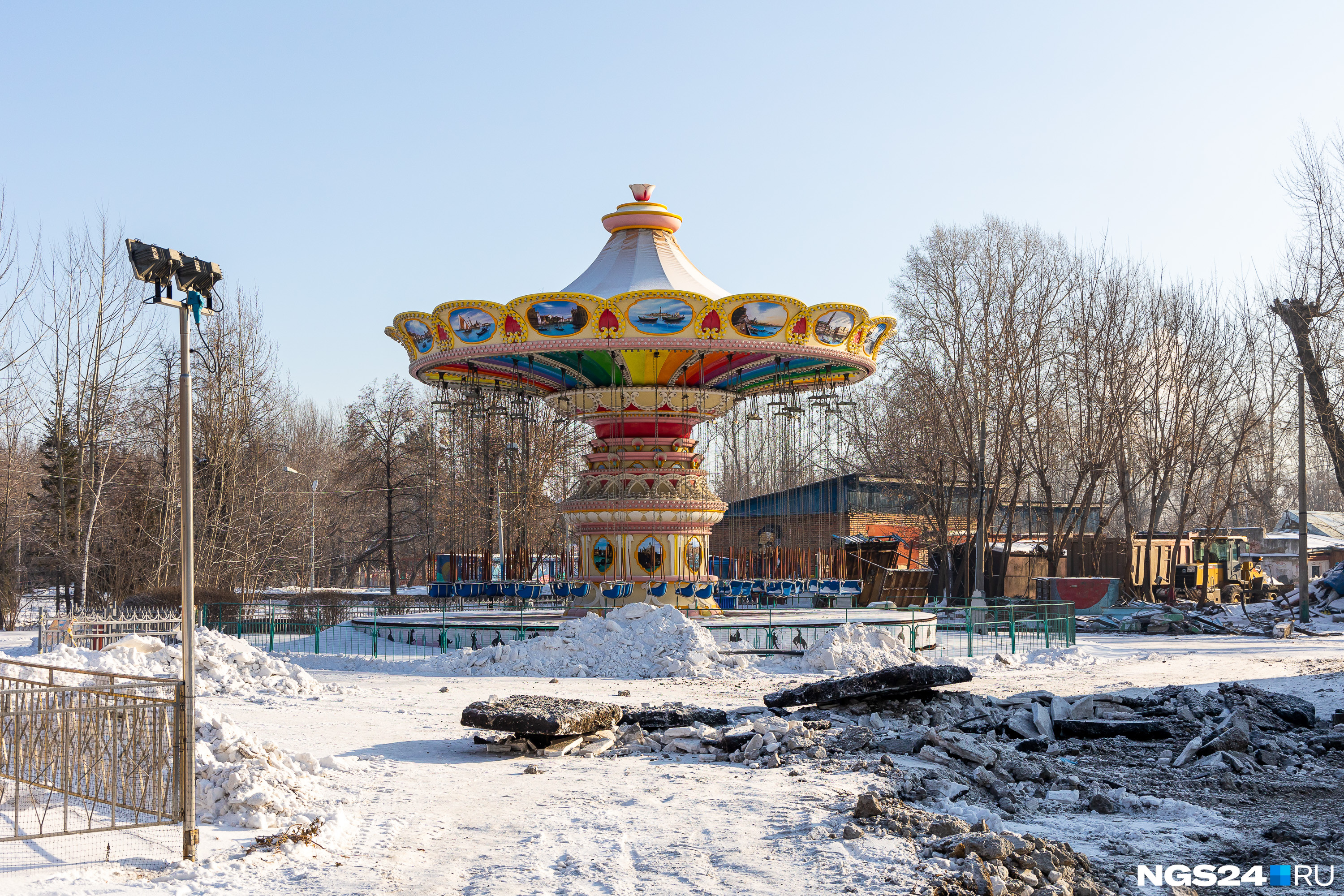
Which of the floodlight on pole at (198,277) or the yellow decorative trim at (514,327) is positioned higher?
the yellow decorative trim at (514,327)

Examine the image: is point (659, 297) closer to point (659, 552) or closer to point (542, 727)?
point (659, 552)

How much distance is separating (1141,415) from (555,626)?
28910 mm

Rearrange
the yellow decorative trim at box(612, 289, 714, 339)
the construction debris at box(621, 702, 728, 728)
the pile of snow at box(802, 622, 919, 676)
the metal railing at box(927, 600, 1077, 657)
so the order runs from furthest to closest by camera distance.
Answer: the metal railing at box(927, 600, 1077, 657), the yellow decorative trim at box(612, 289, 714, 339), the pile of snow at box(802, 622, 919, 676), the construction debris at box(621, 702, 728, 728)

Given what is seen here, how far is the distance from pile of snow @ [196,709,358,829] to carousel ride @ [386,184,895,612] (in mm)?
13540

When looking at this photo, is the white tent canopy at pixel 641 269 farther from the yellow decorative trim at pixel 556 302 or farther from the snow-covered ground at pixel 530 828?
the snow-covered ground at pixel 530 828

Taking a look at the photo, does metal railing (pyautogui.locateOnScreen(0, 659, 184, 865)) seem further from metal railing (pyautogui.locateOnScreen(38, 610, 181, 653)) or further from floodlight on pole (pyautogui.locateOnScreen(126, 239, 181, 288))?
metal railing (pyautogui.locateOnScreen(38, 610, 181, 653))

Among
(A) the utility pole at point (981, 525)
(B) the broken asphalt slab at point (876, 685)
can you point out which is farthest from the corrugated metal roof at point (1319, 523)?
(B) the broken asphalt slab at point (876, 685)

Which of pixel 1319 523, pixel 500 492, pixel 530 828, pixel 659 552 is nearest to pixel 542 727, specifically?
pixel 530 828

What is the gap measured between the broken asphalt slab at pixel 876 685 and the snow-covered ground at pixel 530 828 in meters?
2.78

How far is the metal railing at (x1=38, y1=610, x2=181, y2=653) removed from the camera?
18.1 m

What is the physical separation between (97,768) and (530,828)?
10.3 ft

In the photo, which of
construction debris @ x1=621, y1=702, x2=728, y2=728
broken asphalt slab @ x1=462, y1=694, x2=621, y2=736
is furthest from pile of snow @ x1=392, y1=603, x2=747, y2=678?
broken asphalt slab @ x1=462, y1=694, x2=621, y2=736

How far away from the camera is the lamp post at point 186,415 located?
287 inches

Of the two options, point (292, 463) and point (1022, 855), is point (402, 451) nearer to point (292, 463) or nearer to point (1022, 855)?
point (292, 463)
